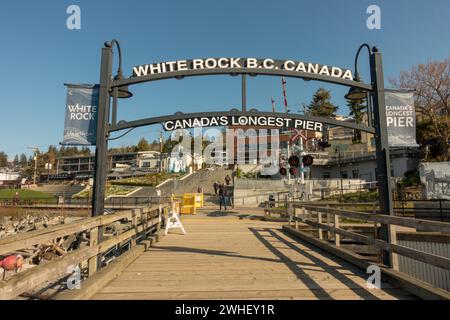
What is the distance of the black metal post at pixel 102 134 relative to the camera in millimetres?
6074

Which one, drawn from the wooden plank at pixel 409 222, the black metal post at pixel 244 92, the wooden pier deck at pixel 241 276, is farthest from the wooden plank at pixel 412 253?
the black metal post at pixel 244 92

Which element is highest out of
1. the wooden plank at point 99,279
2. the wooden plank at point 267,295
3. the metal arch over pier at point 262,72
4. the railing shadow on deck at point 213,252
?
the metal arch over pier at point 262,72

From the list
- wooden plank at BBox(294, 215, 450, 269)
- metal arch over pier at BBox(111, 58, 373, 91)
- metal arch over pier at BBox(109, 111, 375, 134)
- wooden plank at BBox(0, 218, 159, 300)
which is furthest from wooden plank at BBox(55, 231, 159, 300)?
wooden plank at BBox(294, 215, 450, 269)

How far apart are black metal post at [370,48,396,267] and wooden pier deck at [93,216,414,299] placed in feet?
4.02

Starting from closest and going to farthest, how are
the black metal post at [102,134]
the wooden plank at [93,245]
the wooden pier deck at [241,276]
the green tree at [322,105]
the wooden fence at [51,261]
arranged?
1. the wooden fence at [51,261]
2. the wooden pier deck at [241,276]
3. the wooden plank at [93,245]
4. the black metal post at [102,134]
5. the green tree at [322,105]

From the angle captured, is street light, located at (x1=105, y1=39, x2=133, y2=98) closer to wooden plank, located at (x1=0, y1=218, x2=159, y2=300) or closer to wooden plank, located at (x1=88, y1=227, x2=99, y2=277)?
wooden plank, located at (x1=88, y1=227, x2=99, y2=277)

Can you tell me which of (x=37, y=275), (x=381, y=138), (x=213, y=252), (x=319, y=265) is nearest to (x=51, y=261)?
(x=37, y=275)

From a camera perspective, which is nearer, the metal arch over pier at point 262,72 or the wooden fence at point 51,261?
the wooden fence at point 51,261

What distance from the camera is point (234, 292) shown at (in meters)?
4.37

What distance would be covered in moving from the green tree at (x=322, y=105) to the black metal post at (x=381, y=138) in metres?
68.3

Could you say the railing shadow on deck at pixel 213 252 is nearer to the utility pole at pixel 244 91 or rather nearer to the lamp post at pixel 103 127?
the lamp post at pixel 103 127

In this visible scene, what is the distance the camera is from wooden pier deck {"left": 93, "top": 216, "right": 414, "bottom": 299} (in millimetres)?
4289

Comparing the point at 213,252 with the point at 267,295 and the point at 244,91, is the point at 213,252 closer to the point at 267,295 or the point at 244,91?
the point at 267,295
